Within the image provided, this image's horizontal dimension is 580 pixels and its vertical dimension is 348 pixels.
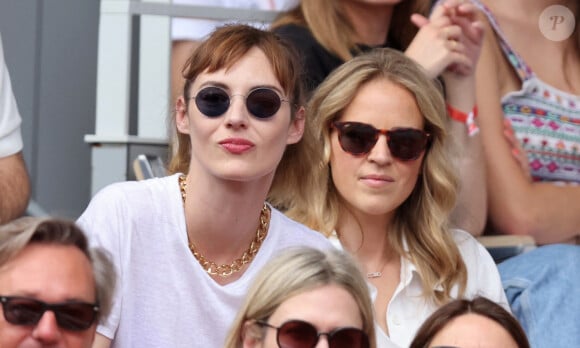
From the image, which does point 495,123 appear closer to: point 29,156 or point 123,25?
point 123,25

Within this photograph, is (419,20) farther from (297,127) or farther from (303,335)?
(303,335)

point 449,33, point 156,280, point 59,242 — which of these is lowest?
point 156,280

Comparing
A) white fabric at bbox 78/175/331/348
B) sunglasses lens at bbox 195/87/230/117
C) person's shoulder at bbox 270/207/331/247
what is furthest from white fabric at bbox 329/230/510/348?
sunglasses lens at bbox 195/87/230/117

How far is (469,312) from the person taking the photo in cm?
325

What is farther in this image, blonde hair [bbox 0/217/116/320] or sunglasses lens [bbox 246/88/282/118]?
sunglasses lens [bbox 246/88/282/118]

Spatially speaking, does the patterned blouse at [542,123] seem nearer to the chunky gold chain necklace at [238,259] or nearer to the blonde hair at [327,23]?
the blonde hair at [327,23]

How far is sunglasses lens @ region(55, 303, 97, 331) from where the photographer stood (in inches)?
108

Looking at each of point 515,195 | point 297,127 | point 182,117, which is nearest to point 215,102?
point 182,117

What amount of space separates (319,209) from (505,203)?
94cm

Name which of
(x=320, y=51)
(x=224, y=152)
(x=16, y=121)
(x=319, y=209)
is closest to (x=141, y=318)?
(x=224, y=152)

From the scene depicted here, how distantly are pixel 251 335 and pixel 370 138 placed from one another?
1.20 m

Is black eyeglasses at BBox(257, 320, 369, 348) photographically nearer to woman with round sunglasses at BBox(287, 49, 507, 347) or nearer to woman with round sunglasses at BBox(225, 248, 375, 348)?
woman with round sunglasses at BBox(225, 248, 375, 348)

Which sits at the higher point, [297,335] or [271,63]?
[271,63]

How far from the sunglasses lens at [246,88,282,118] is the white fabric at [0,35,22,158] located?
43.1 inches
